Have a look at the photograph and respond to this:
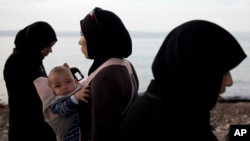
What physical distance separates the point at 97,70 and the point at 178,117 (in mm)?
725

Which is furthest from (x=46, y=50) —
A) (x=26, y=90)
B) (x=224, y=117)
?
(x=224, y=117)

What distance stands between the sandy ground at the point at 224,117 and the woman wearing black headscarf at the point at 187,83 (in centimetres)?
568

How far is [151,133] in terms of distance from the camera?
5.27ft

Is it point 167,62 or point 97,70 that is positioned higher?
point 167,62

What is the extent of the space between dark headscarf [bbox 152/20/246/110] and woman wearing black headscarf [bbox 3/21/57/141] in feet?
5.64

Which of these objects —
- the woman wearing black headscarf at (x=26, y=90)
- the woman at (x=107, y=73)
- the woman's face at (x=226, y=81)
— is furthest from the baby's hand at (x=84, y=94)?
the woman wearing black headscarf at (x=26, y=90)

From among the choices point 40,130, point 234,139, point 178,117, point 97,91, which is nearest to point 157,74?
point 178,117

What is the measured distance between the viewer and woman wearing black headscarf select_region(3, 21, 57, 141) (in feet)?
10.3

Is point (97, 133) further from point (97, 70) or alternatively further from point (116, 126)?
point (97, 70)

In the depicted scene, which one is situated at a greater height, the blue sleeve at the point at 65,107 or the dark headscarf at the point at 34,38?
the dark headscarf at the point at 34,38

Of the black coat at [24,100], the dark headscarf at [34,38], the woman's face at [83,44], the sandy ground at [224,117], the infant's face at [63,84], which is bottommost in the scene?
the sandy ground at [224,117]

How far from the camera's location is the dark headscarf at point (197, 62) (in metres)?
1.57

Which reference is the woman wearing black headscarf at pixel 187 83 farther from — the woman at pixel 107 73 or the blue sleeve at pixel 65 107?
the blue sleeve at pixel 65 107

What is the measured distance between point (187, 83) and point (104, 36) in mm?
806
